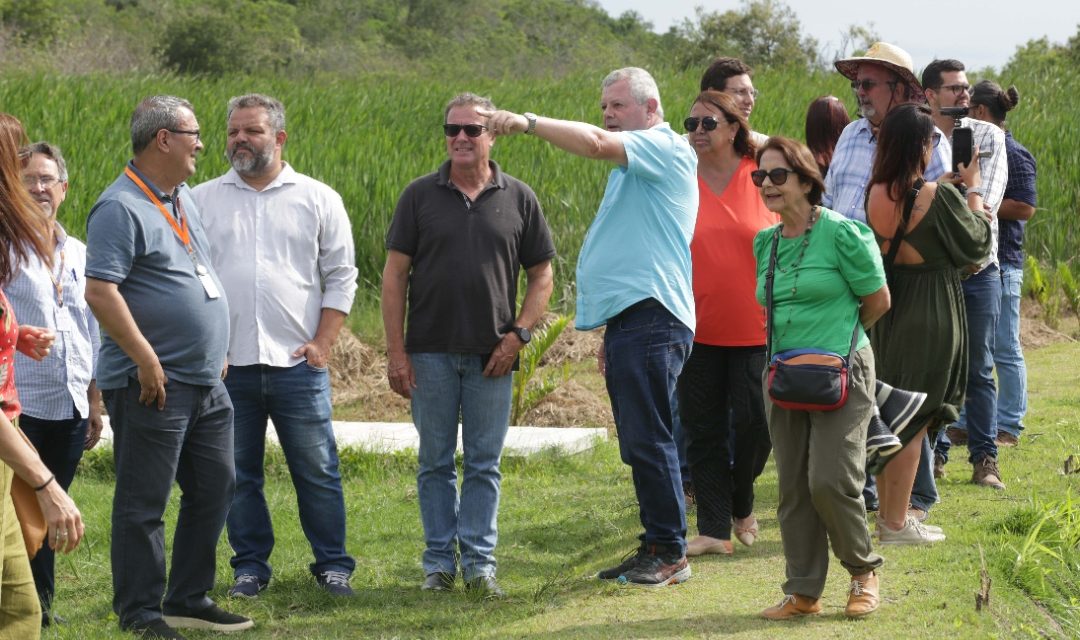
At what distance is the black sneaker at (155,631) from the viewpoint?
4977 millimetres

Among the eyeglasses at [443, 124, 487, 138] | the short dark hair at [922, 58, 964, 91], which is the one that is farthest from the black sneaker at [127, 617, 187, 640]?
the short dark hair at [922, 58, 964, 91]

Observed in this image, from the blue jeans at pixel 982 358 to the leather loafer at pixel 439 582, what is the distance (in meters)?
2.89

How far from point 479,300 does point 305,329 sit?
28.3 inches

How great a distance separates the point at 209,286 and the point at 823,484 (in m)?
2.30

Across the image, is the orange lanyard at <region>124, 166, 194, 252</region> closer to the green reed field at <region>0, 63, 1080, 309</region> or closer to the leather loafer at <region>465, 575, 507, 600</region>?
the green reed field at <region>0, 63, 1080, 309</region>

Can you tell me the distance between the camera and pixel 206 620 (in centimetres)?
521

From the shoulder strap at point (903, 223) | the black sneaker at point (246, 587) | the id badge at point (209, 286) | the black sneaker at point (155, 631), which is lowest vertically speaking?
the black sneaker at point (246, 587)

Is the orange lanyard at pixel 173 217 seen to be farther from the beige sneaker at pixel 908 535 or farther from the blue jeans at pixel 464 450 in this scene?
the beige sneaker at pixel 908 535

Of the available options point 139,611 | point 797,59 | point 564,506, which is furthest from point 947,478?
point 797,59

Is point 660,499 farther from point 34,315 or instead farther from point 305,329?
point 34,315

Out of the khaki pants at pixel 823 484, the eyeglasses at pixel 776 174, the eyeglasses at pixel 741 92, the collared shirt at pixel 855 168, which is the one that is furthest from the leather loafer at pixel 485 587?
the eyeglasses at pixel 741 92

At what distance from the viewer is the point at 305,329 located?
5.68 metres

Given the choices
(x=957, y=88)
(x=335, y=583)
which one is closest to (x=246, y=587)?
(x=335, y=583)

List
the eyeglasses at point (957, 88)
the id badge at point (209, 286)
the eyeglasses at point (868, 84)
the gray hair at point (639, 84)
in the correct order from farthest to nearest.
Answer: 1. the eyeglasses at point (957, 88)
2. the eyeglasses at point (868, 84)
3. the gray hair at point (639, 84)
4. the id badge at point (209, 286)
